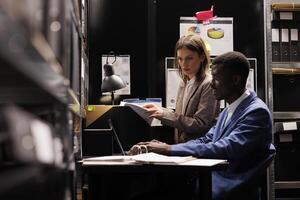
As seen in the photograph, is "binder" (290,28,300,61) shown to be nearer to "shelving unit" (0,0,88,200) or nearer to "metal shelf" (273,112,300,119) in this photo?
"metal shelf" (273,112,300,119)

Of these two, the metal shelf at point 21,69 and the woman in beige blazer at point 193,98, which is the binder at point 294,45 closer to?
the woman in beige blazer at point 193,98

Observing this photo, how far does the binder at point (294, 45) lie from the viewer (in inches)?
149

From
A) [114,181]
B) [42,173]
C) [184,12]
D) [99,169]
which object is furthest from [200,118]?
[42,173]

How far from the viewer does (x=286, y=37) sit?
12.4ft

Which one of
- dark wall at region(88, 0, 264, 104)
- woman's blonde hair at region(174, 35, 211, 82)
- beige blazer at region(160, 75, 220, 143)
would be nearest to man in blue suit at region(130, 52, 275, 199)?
beige blazer at region(160, 75, 220, 143)

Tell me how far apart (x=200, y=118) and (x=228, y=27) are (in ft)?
4.22

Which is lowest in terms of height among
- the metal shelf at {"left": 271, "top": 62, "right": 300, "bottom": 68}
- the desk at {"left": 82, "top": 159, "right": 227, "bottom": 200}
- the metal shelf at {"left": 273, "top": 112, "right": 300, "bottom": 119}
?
the desk at {"left": 82, "top": 159, "right": 227, "bottom": 200}

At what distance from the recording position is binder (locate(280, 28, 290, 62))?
3771mm

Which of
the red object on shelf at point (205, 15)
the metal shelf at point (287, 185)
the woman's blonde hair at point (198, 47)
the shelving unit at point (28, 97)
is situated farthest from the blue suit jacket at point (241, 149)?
the metal shelf at point (287, 185)

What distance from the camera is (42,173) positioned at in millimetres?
604

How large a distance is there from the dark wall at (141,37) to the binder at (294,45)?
300 mm

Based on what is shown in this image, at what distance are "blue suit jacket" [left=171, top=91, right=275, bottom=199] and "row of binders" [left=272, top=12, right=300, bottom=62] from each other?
5.92ft

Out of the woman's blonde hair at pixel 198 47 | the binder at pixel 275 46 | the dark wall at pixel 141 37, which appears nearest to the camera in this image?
the woman's blonde hair at pixel 198 47

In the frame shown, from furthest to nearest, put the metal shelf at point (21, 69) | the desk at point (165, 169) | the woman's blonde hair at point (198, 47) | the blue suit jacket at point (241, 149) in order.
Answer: the woman's blonde hair at point (198, 47) < the blue suit jacket at point (241, 149) < the desk at point (165, 169) < the metal shelf at point (21, 69)
